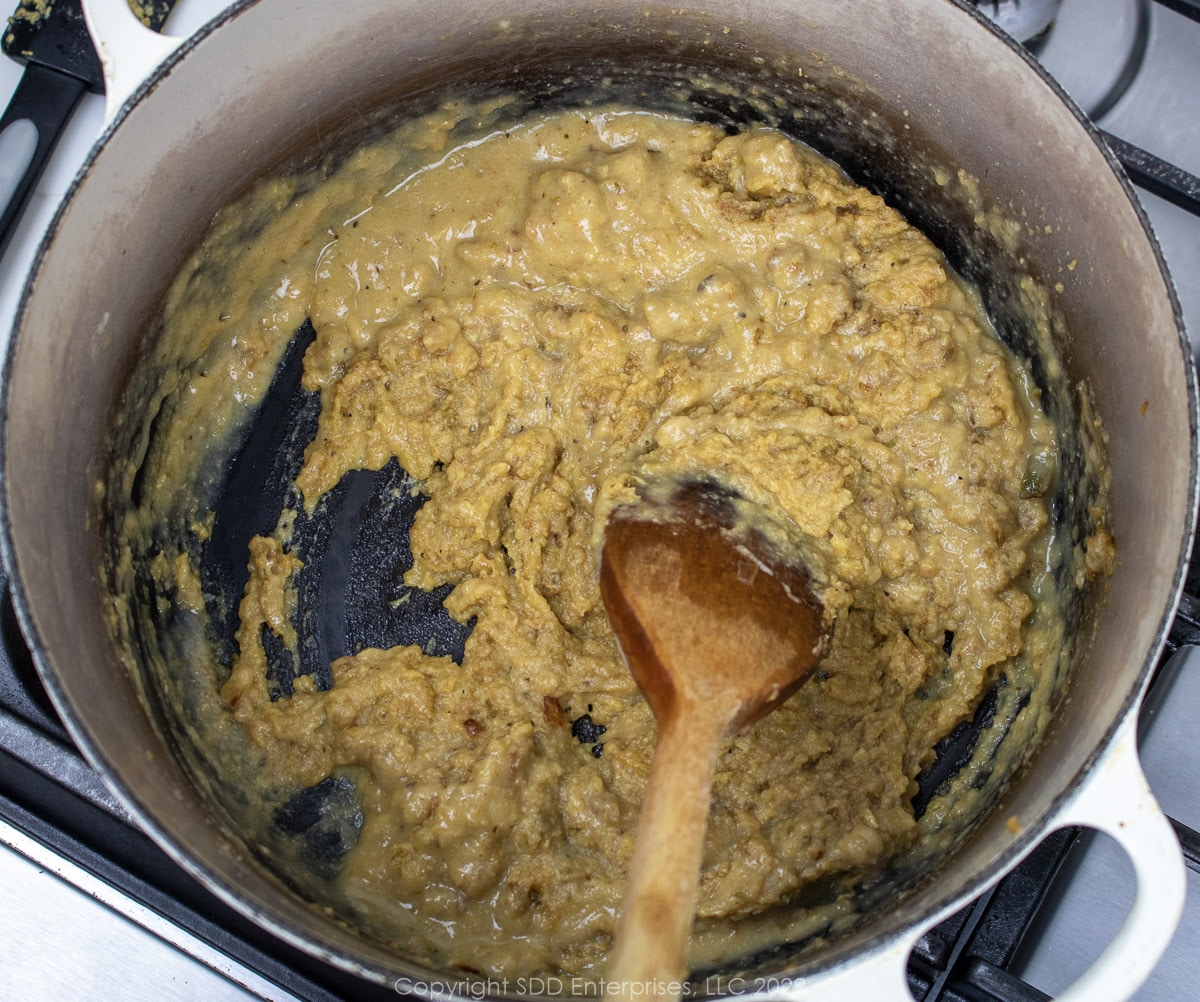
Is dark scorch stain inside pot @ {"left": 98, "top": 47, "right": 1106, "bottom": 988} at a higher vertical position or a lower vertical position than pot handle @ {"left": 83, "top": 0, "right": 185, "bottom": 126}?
lower

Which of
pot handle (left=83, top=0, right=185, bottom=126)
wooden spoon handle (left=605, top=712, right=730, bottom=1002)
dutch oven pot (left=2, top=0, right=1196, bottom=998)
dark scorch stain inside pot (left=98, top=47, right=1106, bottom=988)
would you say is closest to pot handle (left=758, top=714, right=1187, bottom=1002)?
dutch oven pot (left=2, top=0, right=1196, bottom=998)

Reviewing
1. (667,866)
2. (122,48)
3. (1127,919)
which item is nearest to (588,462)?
(667,866)

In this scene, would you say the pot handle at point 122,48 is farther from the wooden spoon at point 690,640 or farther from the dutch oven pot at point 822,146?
the wooden spoon at point 690,640

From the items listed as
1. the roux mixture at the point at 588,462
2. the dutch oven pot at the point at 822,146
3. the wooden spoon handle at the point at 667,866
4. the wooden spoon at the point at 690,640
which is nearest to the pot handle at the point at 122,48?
the dutch oven pot at the point at 822,146

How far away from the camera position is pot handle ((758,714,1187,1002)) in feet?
4.18

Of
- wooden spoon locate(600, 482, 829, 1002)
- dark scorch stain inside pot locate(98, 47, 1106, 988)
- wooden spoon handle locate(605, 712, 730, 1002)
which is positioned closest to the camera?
wooden spoon handle locate(605, 712, 730, 1002)

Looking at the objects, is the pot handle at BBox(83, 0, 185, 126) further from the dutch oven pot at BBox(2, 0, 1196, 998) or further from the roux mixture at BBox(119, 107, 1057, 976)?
the roux mixture at BBox(119, 107, 1057, 976)

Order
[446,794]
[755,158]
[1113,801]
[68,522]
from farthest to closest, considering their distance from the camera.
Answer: [755,158]
[446,794]
[68,522]
[1113,801]

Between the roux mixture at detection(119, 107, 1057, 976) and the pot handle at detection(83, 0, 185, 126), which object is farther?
the roux mixture at detection(119, 107, 1057, 976)

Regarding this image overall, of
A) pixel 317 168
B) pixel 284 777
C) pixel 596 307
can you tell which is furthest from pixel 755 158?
pixel 284 777

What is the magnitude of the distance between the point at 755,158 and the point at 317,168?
2.64ft

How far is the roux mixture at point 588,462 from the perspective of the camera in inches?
68.0

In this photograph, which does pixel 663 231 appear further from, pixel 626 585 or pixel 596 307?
pixel 626 585

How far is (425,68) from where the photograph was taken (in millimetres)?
1821
